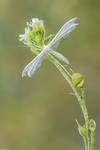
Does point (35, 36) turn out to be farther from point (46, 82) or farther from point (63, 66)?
point (46, 82)

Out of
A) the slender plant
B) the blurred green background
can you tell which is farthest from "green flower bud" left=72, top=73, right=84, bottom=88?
the blurred green background

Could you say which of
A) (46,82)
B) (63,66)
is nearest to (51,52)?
(63,66)

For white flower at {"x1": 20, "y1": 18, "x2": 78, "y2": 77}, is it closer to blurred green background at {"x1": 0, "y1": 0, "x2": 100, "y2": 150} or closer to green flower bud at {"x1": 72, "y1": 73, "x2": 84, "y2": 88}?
green flower bud at {"x1": 72, "y1": 73, "x2": 84, "y2": 88}

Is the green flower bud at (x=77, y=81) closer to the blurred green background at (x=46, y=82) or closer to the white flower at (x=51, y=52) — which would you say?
the white flower at (x=51, y=52)

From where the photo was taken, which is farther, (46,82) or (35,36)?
(46,82)

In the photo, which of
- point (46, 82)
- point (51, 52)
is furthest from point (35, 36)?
point (46, 82)

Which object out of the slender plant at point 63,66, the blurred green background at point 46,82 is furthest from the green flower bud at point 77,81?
the blurred green background at point 46,82

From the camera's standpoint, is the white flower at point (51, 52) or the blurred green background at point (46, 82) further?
the blurred green background at point (46, 82)

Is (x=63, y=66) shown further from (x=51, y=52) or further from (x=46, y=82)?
(x=46, y=82)

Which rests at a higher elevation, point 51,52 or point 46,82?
point 46,82

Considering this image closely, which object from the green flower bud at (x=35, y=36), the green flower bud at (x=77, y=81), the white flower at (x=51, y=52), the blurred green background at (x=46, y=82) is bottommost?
the green flower bud at (x=77, y=81)
